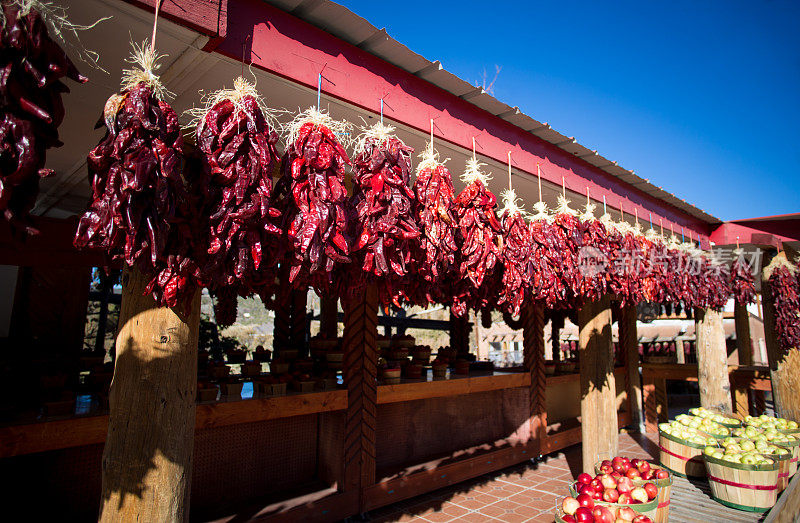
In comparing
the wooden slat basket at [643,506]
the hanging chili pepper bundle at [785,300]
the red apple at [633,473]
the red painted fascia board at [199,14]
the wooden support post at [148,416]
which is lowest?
the wooden slat basket at [643,506]

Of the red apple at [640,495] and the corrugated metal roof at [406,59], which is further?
the red apple at [640,495]

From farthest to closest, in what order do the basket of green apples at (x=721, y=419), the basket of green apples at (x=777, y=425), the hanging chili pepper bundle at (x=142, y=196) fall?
the basket of green apples at (x=721, y=419)
the basket of green apples at (x=777, y=425)
the hanging chili pepper bundle at (x=142, y=196)

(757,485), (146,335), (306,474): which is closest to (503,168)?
(146,335)

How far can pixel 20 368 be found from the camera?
5020 millimetres

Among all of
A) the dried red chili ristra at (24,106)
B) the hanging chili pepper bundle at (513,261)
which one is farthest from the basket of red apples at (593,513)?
the dried red chili ristra at (24,106)

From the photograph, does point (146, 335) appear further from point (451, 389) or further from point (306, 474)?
point (451, 389)

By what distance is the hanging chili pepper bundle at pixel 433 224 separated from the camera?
2.47 metres

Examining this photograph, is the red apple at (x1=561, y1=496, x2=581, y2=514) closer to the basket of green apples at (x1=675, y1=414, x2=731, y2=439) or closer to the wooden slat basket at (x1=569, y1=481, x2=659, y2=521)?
the wooden slat basket at (x1=569, y1=481, x2=659, y2=521)

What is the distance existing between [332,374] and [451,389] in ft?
5.64

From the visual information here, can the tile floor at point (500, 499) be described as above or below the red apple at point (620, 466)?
below

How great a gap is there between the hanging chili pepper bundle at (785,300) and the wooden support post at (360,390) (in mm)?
7157

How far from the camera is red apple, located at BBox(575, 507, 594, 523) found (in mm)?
2971

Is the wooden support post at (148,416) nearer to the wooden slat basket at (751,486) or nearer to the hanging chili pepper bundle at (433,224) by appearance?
the hanging chili pepper bundle at (433,224)

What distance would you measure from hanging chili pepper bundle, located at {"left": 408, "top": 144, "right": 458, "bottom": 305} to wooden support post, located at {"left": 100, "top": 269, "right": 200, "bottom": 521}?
1.31m
